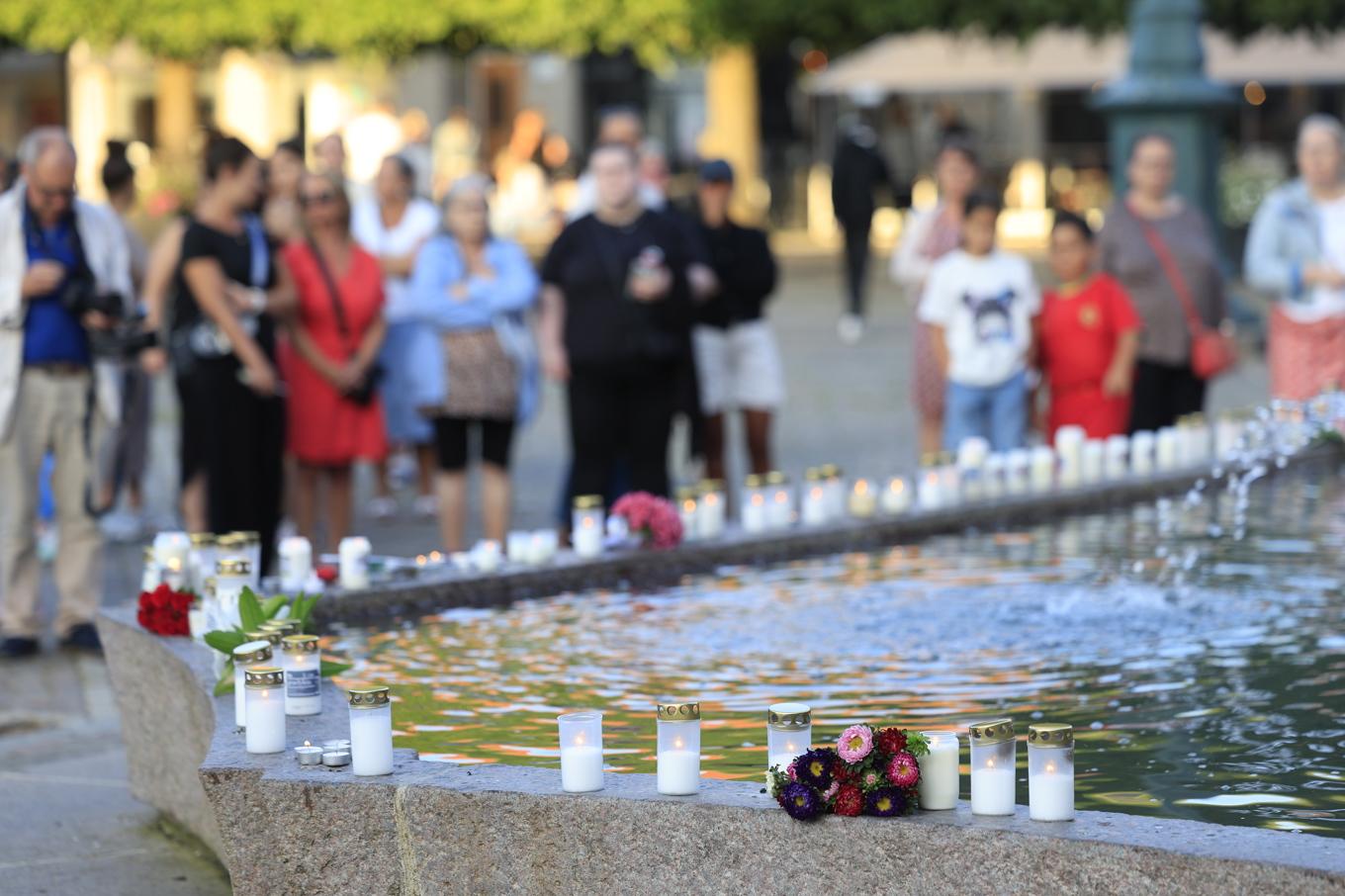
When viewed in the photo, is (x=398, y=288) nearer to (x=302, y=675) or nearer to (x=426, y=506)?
(x=426, y=506)

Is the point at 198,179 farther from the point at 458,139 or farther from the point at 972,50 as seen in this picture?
the point at 458,139

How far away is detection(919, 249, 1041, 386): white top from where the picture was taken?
10242mm

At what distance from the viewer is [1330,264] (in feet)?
35.0

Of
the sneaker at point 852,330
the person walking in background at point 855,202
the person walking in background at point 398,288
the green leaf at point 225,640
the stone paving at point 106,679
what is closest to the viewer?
the green leaf at point 225,640

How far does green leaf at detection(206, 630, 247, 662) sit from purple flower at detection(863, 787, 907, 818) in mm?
1864

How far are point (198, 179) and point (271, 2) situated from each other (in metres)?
24.6

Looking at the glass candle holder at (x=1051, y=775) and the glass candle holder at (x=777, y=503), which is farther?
the glass candle holder at (x=777, y=503)

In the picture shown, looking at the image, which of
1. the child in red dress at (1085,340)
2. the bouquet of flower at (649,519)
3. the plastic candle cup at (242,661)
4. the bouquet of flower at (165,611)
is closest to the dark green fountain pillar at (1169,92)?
the child in red dress at (1085,340)

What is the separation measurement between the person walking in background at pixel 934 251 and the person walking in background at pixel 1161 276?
76 cm

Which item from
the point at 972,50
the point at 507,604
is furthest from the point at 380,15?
the point at 507,604

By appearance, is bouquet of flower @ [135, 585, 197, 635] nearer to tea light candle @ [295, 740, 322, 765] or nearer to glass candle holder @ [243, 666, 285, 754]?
glass candle holder @ [243, 666, 285, 754]

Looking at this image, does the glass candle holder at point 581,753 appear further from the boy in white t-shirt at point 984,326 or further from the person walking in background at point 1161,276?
the person walking in background at point 1161,276

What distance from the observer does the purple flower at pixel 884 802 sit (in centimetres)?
439

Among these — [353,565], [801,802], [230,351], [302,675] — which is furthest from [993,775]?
[230,351]
